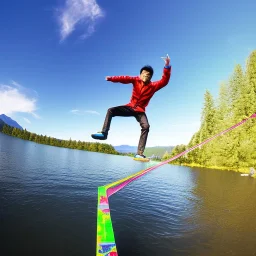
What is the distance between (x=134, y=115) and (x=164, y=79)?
4.19 ft

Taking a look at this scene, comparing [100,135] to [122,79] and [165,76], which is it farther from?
[165,76]

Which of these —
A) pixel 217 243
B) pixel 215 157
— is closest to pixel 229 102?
pixel 215 157

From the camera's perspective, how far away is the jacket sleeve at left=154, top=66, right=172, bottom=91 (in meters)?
5.44

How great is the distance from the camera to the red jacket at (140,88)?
18.6 feet

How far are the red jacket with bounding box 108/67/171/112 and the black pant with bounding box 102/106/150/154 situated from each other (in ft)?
0.52

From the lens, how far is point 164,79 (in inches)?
221

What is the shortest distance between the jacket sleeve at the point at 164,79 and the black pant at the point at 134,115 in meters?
0.86

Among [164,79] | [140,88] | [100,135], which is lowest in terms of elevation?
[100,135]

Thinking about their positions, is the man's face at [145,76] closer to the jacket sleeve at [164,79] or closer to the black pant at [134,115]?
the jacket sleeve at [164,79]

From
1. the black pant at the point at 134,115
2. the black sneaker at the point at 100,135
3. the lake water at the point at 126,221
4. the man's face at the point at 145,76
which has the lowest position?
the lake water at the point at 126,221

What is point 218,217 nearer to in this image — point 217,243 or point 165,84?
point 217,243

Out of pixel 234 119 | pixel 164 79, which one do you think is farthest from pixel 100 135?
pixel 234 119

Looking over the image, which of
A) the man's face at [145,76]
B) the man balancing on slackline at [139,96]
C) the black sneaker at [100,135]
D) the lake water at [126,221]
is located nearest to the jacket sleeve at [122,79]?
the man balancing on slackline at [139,96]

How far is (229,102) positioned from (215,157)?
16.6 m
